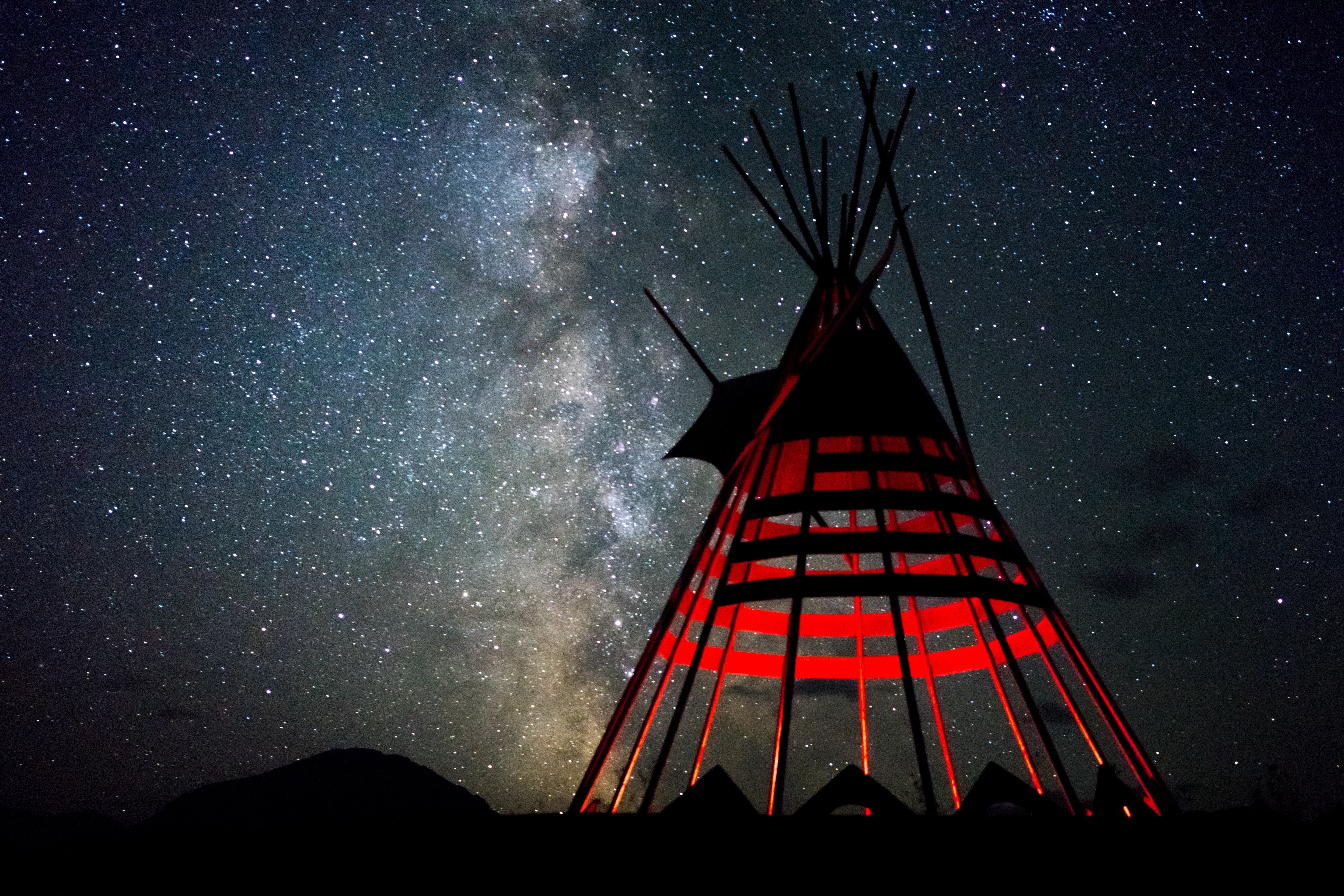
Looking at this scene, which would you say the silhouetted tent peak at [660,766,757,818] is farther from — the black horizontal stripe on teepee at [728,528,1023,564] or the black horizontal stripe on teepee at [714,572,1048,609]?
the black horizontal stripe on teepee at [728,528,1023,564]

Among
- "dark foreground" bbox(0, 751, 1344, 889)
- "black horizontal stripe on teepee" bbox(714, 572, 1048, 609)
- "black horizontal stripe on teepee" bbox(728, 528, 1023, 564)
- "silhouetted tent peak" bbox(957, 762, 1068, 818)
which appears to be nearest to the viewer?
"dark foreground" bbox(0, 751, 1344, 889)

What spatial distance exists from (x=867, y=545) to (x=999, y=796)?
2206 millimetres

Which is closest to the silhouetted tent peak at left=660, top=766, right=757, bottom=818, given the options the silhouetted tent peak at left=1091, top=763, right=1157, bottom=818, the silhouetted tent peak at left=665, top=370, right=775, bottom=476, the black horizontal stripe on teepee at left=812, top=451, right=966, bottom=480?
the black horizontal stripe on teepee at left=812, top=451, right=966, bottom=480

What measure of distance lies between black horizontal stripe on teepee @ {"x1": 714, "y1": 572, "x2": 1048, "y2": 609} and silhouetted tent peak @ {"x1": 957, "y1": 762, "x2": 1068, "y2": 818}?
1.44 m

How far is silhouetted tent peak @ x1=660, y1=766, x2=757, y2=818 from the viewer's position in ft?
20.1

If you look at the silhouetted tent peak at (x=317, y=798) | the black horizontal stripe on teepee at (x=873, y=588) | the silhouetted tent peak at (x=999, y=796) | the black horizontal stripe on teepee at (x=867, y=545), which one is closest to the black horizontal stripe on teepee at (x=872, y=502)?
the black horizontal stripe on teepee at (x=867, y=545)

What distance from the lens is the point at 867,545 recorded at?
747cm

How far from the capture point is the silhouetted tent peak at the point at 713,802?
6113 mm

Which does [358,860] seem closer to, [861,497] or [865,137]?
[861,497]

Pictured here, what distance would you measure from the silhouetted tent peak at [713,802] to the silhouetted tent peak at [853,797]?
0.43 meters

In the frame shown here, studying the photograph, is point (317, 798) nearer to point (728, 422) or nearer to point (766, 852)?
point (728, 422)

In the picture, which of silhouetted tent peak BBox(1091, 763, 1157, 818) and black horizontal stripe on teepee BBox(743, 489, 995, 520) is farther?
black horizontal stripe on teepee BBox(743, 489, 995, 520)

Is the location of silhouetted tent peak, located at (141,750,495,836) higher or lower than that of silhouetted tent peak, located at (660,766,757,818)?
higher

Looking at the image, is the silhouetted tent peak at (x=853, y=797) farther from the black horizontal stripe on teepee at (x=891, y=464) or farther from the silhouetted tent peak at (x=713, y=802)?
the black horizontal stripe on teepee at (x=891, y=464)
